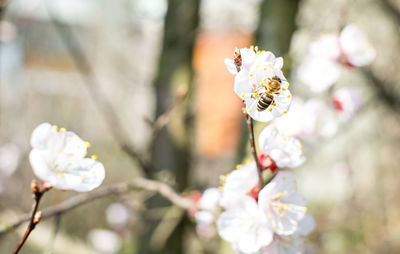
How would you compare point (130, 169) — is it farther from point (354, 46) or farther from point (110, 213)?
point (354, 46)

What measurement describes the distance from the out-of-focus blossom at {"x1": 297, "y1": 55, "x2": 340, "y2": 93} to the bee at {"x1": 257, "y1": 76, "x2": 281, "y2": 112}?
73cm

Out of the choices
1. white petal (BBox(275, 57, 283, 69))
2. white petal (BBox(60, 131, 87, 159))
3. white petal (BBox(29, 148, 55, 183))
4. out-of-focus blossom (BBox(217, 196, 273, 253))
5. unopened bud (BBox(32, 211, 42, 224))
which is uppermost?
white petal (BBox(275, 57, 283, 69))

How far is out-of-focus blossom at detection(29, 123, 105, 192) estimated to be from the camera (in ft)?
2.36

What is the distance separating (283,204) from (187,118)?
118 centimetres

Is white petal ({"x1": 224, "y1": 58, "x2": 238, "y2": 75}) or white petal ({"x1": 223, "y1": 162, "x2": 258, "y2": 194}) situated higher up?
white petal ({"x1": 224, "y1": 58, "x2": 238, "y2": 75})

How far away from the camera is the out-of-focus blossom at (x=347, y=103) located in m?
1.47

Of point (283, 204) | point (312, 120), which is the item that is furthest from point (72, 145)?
point (312, 120)

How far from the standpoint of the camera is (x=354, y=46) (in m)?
1.37

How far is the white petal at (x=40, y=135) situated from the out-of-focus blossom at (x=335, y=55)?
1.01 m

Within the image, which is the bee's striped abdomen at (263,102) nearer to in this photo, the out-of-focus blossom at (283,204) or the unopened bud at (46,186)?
the out-of-focus blossom at (283,204)

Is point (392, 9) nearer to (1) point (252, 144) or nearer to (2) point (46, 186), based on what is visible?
(1) point (252, 144)

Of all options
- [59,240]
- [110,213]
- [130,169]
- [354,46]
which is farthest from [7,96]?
[354,46]

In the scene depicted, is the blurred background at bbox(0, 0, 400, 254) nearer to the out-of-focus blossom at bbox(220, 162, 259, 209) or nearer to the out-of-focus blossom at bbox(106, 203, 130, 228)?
the out-of-focus blossom at bbox(106, 203, 130, 228)

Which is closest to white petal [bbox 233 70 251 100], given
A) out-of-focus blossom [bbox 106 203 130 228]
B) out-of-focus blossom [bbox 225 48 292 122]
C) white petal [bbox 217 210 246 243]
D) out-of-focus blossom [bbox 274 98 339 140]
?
out-of-focus blossom [bbox 225 48 292 122]
